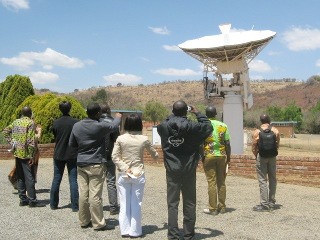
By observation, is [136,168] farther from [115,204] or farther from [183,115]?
[115,204]

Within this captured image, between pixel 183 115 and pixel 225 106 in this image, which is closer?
pixel 183 115

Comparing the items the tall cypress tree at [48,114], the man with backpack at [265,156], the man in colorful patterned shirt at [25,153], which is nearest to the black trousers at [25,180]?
the man in colorful patterned shirt at [25,153]

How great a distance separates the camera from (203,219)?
684 cm

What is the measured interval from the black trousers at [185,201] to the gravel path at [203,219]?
1.16 ft

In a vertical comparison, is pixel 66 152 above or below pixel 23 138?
below

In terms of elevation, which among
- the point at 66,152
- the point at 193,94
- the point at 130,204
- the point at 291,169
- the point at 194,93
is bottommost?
the point at 291,169

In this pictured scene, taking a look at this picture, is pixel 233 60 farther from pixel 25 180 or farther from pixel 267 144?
pixel 25 180

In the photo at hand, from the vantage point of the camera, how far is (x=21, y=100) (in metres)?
22.1

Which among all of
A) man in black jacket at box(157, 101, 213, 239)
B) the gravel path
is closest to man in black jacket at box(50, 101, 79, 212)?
the gravel path

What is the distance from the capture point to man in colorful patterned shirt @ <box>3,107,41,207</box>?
24.6 feet

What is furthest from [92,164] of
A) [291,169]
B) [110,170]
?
[291,169]

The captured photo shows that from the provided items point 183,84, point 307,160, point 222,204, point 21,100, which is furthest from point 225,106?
point 183,84

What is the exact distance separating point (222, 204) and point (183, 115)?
2.39 meters

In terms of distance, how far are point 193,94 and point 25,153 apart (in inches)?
3954
